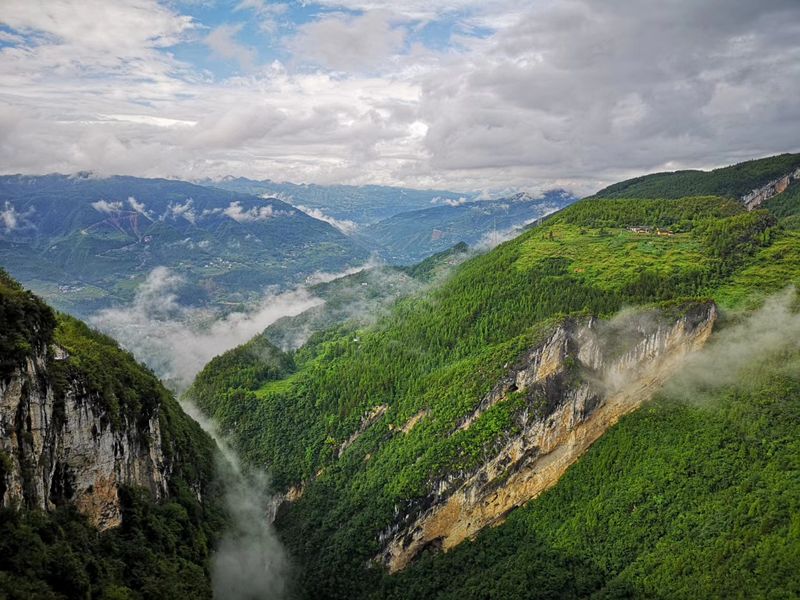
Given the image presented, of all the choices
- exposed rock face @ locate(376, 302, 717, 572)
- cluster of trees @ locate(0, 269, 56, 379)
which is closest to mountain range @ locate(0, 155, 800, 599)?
cluster of trees @ locate(0, 269, 56, 379)

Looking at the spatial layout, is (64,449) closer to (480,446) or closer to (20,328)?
(20,328)

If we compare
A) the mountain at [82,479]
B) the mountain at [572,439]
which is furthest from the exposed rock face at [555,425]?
the mountain at [82,479]

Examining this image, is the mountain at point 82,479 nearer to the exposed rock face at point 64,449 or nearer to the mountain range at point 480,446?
the exposed rock face at point 64,449

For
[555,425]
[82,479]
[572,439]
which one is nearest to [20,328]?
[82,479]

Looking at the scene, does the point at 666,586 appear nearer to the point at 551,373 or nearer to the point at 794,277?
the point at 551,373

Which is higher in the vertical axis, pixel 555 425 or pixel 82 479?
pixel 82 479

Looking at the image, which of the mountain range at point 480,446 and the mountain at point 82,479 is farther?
the mountain range at point 480,446

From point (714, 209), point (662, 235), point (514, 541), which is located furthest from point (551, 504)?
point (714, 209)
